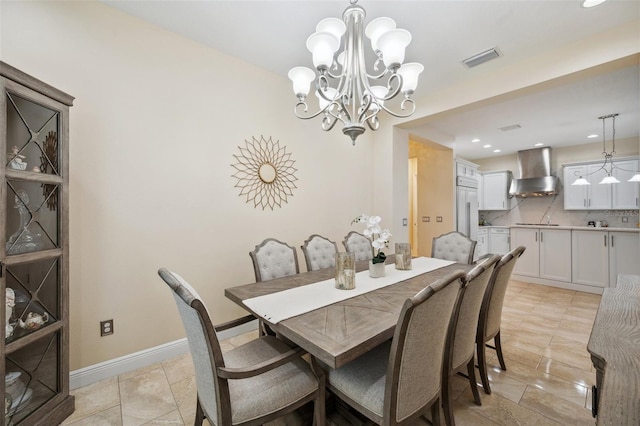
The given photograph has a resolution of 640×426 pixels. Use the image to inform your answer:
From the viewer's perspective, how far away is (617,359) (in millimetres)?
855

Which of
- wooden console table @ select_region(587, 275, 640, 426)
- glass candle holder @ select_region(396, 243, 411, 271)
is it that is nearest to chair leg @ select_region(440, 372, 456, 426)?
wooden console table @ select_region(587, 275, 640, 426)

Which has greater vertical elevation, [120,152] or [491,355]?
[120,152]

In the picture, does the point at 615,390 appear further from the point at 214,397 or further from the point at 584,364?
the point at 584,364

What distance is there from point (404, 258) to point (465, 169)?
4089mm

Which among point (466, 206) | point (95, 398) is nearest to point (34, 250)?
point (95, 398)

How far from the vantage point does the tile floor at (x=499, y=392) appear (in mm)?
1592

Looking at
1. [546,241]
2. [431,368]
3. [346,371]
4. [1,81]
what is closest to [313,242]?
[346,371]

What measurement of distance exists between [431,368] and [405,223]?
298 centimetres

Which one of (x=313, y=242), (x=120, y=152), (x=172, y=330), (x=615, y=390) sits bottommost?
(x=172, y=330)

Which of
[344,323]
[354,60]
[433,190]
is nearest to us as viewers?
[344,323]

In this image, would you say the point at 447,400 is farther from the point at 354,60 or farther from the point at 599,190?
the point at 599,190

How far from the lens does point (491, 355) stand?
233 centimetres

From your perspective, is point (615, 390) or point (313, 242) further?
point (313, 242)

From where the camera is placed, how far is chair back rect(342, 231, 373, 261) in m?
2.94
